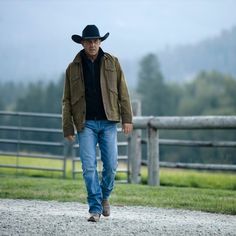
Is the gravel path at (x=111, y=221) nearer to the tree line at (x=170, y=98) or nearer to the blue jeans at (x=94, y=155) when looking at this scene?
the blue jeans at (x=94, y=155)

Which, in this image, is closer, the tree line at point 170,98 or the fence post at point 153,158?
the fence post at point 153,158

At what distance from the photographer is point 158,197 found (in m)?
10.2

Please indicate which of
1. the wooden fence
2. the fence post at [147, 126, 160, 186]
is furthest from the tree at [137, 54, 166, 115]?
the fence post at [147, 126, 160, 186]

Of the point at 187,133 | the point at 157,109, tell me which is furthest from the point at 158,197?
the point at 157,109

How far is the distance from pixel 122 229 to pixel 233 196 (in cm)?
369

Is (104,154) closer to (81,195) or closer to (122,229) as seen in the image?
(122,229)

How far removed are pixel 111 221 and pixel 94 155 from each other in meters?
0.74

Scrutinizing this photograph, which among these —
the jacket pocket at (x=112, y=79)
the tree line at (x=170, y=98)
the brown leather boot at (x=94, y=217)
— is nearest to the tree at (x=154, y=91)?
the tree line at (x=170, y=98)

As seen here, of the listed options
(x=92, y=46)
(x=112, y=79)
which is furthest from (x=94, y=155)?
(x=92, y=46)

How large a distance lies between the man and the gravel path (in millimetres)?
408

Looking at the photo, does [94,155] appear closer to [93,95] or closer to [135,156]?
[93,95]

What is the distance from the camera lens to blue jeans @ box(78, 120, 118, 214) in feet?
25.9

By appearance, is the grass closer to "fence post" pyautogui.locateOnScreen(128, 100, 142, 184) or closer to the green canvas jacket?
the green canvas jacket

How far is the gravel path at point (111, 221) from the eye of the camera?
276 inches
